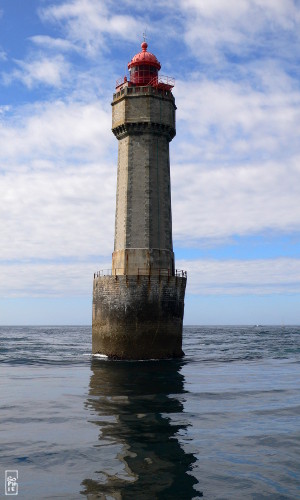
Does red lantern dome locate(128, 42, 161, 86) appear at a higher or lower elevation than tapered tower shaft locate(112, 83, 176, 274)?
higher

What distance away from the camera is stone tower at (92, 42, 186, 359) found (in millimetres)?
32469

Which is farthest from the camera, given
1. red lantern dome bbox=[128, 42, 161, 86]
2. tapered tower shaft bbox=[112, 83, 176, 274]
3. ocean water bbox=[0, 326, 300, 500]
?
red lantern dome bbox=[128, 42, 161, 86]

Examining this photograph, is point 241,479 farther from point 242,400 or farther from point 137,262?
point 137,262

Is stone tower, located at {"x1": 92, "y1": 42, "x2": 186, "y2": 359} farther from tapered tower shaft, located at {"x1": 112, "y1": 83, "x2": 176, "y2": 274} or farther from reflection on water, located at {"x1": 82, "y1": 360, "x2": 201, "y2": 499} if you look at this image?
reflection on water, located at {"x1": 82, "y1": 360, "x2": 201, "y2": 499}

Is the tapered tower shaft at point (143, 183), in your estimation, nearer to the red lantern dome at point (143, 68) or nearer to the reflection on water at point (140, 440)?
the red lantern dome at point (143, 68)

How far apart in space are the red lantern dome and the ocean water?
2368 centimetres

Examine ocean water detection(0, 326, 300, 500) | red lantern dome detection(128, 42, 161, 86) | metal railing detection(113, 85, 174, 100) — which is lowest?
ocean water detection(0, 326, 300, 500)

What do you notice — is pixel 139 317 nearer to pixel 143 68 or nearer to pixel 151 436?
pixel 151 436

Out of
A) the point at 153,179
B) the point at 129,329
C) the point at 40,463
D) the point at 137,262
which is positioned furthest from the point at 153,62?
the point at 40,463

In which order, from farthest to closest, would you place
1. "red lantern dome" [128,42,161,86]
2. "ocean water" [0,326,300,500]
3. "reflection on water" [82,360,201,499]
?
"red lantern dome" [128,42,161,86] < "ocean water" [0,326,300,500] < "reflection on water" [82,360,201,499]

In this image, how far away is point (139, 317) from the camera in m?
32.3

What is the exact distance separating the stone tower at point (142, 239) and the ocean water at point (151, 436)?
7810mm

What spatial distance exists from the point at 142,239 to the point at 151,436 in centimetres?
2261

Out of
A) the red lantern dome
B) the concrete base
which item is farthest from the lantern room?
the concrete base
